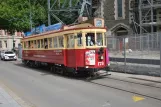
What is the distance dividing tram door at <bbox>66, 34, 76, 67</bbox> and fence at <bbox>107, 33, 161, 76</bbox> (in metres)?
3.88

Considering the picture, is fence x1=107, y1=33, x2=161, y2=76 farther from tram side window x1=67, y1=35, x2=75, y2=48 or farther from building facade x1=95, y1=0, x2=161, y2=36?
building facade x1=95, y1=0, x2=161, y2=36

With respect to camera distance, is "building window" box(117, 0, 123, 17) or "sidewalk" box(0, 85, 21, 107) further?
"building window" box(117, 0, 123, 17)

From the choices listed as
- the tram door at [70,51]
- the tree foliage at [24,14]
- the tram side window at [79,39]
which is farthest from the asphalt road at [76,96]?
the tree foliage at [24,14]

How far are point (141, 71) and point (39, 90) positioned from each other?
7.13 metres

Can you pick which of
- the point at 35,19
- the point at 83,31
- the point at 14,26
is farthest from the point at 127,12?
the point at 83,31

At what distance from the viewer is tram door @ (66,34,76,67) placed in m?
18.2

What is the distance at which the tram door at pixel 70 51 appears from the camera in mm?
18241

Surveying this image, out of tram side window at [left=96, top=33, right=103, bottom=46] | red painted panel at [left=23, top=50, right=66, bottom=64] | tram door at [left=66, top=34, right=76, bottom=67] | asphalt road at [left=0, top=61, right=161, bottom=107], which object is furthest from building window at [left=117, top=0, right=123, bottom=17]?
asphalt road at [left=0, top=61, right=161, bottom=107]

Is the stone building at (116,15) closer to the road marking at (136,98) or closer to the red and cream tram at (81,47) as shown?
the red and cream tram at (81,47)

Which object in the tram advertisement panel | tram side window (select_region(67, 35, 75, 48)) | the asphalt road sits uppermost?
tram side window (select_region(67, 35, 75, 48))

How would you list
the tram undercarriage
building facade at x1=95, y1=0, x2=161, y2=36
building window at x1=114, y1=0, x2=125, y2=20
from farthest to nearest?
building window at x1=114, y1=0, x2=125, y2=20, building facade at x1=95, y1=0, x2=161, y2=36, the tram undercarriage

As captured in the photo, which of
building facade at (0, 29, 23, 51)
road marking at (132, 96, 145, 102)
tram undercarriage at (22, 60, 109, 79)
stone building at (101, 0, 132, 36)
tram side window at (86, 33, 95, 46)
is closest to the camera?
road marking at (132, 96, 145, 102)

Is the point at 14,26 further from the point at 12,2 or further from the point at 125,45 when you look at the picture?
the point at 125,45

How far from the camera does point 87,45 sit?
17812 mm
